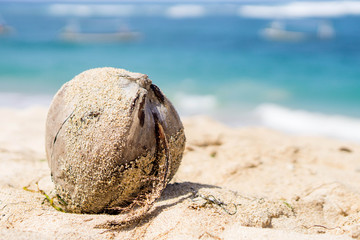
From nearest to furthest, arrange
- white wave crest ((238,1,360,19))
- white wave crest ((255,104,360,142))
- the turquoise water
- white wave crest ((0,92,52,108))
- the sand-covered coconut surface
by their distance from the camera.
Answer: the sand-covered coconut surface, white wave crest ((255,104,360,142)), white wave crest ((0,92,52,108)), the turquoise water, white wave crest ((238,1,360,19))

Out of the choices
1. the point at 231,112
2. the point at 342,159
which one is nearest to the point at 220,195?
the point at 342,159

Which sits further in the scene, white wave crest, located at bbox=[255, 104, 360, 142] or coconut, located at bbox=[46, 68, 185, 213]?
white wave crest, located at bbox=[255, 104, 360, 142]

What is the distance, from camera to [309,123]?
26.5 feet

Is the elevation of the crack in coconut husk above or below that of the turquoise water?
above

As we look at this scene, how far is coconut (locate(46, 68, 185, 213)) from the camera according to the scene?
228 cm

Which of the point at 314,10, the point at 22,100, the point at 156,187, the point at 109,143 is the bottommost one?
the point at 22,100

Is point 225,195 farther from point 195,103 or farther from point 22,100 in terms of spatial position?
point 22,100

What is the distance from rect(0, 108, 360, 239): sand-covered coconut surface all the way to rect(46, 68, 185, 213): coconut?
0.14 meters

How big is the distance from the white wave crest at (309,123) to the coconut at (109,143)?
18.5 ft

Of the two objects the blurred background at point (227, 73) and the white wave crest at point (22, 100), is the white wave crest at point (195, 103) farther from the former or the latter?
the white wave crest at point (22, 100)

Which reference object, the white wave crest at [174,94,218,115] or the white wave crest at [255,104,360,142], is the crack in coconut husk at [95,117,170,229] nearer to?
the white wave crest at [255,104,360,142]

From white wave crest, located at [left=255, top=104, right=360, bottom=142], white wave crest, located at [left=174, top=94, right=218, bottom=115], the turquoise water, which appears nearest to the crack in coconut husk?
white wave crest, located at [left=255, top=104, right=360, bottom=142]

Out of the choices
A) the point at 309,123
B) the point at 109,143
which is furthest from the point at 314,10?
the point at 109,143

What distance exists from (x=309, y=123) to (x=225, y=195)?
603 cm
